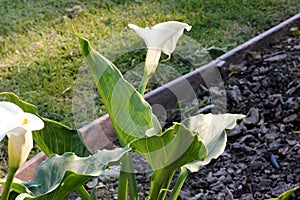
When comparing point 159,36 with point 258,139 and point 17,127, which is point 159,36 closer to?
point 17,127

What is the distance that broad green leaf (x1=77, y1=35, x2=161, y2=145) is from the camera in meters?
1.43

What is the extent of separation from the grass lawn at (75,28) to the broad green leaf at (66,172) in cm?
147

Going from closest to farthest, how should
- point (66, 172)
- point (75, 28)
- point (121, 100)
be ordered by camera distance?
1. point (66, 172)
2. point (121, 100)
3. point (75, 28)

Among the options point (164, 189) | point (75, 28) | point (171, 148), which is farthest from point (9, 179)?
point (75, 28)

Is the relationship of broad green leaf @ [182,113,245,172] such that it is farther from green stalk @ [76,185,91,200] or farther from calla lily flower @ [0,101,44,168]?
calla lily flower @ [0,101,44,168]

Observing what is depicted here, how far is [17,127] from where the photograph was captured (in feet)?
3.59

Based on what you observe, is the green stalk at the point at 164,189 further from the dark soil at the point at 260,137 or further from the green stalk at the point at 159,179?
the dark soil at the point at 260,137

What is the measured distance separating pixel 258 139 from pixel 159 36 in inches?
A: 56.9

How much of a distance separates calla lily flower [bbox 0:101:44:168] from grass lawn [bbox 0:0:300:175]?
1637 millimetres

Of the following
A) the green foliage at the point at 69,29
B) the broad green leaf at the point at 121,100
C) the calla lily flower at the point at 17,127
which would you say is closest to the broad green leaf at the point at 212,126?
the broad green leaf at the point at 121,100

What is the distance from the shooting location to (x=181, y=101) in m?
3.04

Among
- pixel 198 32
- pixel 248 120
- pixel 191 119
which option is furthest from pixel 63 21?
pixel 191 119

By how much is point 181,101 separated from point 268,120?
49cm

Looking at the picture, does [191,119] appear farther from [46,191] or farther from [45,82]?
[45,82]
